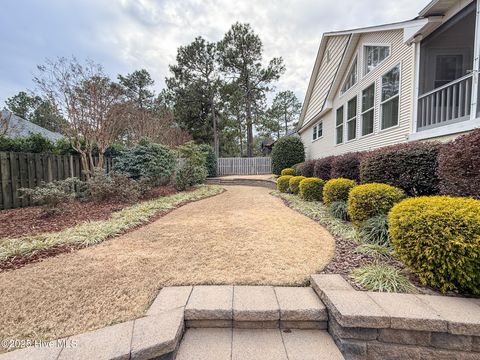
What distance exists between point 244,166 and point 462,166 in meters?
16.7

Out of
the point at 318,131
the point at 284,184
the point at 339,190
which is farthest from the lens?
the point at 318,131

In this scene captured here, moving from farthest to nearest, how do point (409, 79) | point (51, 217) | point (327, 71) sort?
point (327, 71)
point (409, 79)
point (51, 217)

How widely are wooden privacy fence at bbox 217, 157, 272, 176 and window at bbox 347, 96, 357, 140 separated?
10.6 metres

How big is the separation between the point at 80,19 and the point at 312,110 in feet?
37.0

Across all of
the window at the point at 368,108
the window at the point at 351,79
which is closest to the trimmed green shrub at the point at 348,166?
the window at the point at 368,108

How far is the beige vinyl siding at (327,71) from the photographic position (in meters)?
9.45

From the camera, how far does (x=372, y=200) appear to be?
361 cm

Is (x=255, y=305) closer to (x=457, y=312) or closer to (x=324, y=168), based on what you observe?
(x=457, y=312)

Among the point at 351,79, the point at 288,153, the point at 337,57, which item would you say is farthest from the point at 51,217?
the point at 288,153

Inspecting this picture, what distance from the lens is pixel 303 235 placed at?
3.85m

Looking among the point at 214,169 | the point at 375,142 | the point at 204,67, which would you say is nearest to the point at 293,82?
the point at 204,67

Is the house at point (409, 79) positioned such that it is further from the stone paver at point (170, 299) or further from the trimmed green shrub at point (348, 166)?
the stone paver at point (170, 299)

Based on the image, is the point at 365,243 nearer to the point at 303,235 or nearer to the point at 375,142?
the point at 303,235

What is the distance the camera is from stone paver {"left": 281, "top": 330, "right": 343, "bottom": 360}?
163 cm
